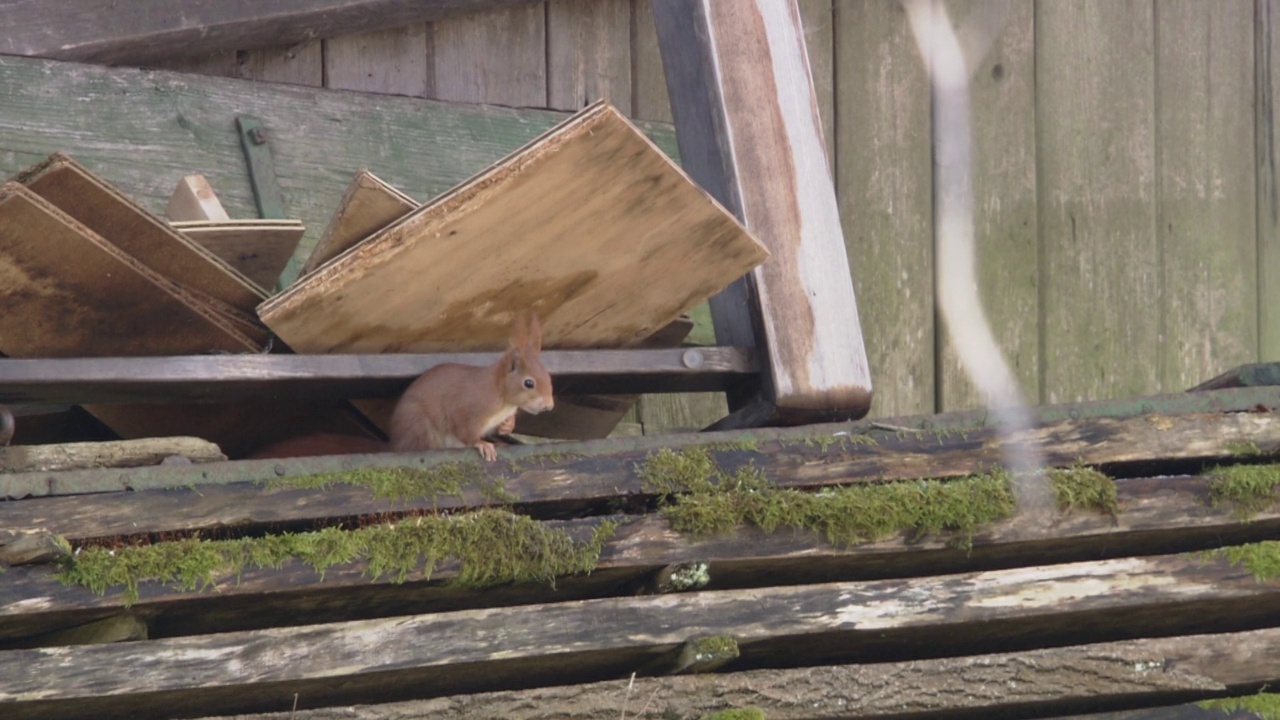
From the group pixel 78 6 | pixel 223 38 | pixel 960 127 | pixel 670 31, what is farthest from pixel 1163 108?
pixel 78 6

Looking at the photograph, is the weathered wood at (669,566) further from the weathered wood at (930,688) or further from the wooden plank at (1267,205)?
the wooden plank at (1267,205)

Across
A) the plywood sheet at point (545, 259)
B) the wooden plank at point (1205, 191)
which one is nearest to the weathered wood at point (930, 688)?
the plywood sheet at point (545, 259)

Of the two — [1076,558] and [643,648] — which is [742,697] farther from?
[1076,558]

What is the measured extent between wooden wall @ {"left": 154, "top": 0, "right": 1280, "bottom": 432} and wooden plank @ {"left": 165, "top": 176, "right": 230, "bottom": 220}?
0.72m

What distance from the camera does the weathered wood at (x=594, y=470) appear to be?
10.2 ft

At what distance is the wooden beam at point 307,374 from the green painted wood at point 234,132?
0.73 m

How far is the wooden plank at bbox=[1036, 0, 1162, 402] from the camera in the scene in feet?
16.7

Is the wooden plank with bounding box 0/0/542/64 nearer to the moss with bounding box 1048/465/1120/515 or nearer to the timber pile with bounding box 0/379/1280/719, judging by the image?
the timber pile with bounding box 0/379/1280/719

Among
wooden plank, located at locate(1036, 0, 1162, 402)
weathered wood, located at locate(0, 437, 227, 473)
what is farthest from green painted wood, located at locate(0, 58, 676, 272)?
weathered wood, located at locate(0, 437, 227, 473)

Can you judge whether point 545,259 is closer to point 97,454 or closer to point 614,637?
point 614,637

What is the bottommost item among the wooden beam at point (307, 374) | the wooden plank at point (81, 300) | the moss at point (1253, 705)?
the moss at point (1253, 705)

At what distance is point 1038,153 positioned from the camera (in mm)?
5129

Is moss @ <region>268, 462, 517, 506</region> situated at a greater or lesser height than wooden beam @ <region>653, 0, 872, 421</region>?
lesser

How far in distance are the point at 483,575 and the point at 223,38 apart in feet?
6.45
